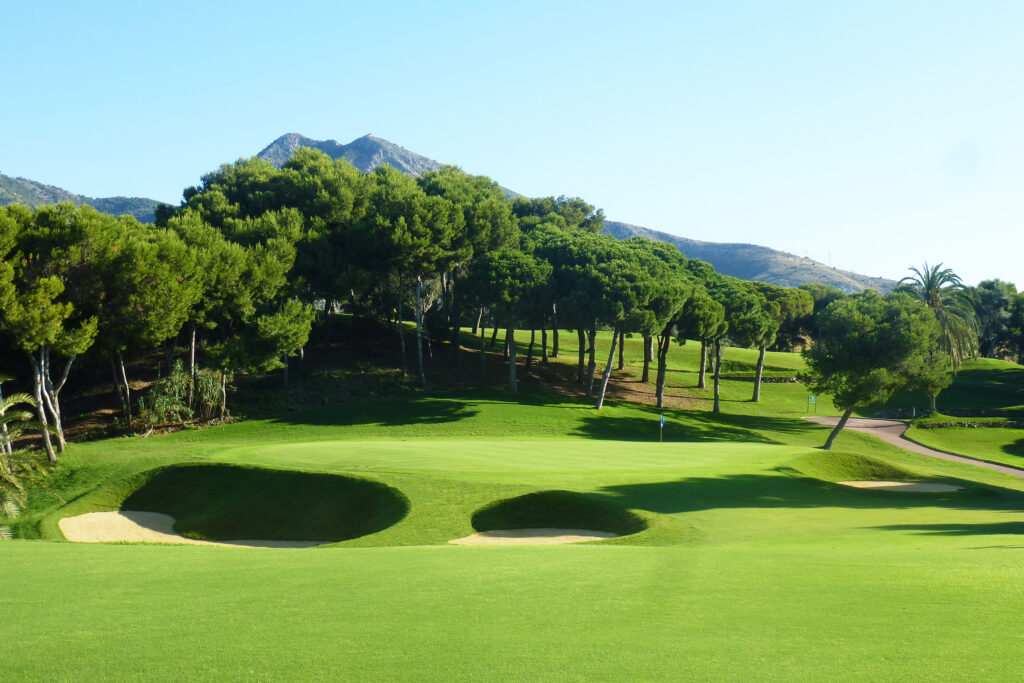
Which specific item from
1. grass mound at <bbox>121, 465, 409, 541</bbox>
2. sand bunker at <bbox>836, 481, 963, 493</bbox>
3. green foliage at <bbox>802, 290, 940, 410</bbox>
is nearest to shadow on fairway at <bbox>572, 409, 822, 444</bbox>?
green foliage at <bbox>802, 290, 940, 410</bbox>

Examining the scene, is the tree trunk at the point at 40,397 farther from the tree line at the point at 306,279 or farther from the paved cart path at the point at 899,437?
the paved cart path at the point at 899,437

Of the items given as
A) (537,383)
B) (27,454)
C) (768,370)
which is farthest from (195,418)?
(768,370)

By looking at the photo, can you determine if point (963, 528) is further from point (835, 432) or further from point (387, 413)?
point (387, 413)

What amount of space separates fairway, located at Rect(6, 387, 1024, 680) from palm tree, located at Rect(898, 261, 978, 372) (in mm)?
41000

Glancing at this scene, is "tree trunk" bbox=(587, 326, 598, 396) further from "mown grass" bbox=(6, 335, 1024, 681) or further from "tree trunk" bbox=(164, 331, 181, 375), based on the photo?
"mown grass" bbox=(6, 335, 1024, 681)

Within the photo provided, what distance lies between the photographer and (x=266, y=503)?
23.2m

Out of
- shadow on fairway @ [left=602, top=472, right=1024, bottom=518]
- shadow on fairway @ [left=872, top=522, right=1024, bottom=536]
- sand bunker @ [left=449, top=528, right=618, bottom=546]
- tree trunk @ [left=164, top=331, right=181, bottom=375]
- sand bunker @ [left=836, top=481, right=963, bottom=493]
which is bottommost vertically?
sand bunker @ [left=449, top=528, right=618, bottom=546]

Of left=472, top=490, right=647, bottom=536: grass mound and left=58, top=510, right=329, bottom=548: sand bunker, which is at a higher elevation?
left=472, top=490, right=647, bottom=536: grass mound

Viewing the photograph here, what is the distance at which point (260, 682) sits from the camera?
5973 millimetres

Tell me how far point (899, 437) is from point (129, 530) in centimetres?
4917

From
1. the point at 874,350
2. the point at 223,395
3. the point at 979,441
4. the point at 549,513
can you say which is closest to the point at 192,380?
A: the point at 223,395

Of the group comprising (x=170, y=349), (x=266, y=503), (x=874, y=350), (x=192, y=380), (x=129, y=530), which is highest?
(x=874, y=350)

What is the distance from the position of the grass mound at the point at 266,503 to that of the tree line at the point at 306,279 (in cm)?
661

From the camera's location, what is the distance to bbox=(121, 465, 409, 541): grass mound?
21.1 m
